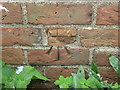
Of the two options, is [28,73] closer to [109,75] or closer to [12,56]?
[12,56]

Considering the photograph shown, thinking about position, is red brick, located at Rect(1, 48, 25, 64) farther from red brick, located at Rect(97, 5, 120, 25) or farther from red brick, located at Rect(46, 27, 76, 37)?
red brick, located at Rect(97, 5, 120, 25)

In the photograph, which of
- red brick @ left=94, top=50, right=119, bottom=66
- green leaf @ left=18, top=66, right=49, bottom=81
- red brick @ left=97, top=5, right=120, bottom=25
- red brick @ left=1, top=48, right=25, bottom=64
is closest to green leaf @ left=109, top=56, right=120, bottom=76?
red brick @ left=94, top=50, right=119, bottom=66

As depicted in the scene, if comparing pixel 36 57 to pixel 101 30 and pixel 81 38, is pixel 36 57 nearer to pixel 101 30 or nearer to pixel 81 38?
pixel 81 38

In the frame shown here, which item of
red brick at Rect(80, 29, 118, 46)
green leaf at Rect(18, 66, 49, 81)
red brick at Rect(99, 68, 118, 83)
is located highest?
red brick at Rect(80, 29, 118, 46)

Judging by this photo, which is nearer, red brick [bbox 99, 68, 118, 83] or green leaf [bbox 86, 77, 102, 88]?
green leaf [bbox 86, 77, 102, 88]

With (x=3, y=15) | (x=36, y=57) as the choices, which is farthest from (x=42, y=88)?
(x=3, y=15)

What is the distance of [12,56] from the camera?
1155 mm

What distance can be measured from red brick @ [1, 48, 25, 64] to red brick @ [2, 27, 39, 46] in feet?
0.12

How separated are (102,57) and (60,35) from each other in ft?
0.80

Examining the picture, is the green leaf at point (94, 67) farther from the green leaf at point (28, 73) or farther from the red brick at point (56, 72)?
the green leaf at point (28, 73)

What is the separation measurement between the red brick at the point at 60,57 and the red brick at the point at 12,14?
177 millimetres

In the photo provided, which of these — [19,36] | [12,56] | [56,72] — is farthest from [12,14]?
[56,72]

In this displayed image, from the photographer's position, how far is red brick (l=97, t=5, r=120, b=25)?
1041 millimetres

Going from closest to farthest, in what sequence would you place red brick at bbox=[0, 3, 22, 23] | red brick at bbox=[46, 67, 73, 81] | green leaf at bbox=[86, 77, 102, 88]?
green leaf at bbox=[86, 77, 102, 88], red brick at bbox=[0, 3, 22, 23], red brick at bbox=[46, 67, 73, 81]
